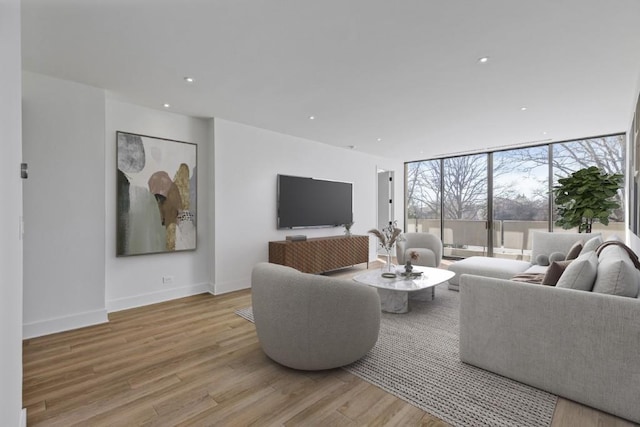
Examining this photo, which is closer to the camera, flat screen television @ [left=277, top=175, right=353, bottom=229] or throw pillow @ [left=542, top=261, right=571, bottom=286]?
throw pillow @ [left=542, top=261, right=571, bottom=286]

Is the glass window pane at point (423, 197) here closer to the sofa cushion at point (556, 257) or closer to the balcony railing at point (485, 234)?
the balcony railing at point (485, 234)

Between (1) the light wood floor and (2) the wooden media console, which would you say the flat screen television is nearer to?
(2) the wooden media console

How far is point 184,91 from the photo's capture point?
3221mm

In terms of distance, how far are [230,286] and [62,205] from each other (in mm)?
2118

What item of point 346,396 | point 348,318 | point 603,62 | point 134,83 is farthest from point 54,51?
point 603,62

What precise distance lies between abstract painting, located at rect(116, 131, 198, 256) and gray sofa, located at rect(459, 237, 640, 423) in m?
3.39

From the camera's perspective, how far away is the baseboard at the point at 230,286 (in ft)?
13.6

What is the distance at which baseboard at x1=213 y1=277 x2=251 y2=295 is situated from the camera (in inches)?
163

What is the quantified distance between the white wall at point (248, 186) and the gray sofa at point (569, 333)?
3.11 meters

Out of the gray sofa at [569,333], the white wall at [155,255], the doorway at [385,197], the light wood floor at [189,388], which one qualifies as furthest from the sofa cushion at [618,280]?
the doorway at [385,197]

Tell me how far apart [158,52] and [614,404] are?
3796 mm

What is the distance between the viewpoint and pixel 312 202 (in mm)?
5434

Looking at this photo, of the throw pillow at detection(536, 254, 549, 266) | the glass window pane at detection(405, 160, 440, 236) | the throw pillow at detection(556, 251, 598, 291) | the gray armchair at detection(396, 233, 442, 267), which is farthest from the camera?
the glass window pane at detection(405, 160, 440, 236)

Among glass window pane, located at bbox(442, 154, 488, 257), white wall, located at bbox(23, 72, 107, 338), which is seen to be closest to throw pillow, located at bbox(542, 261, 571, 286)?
white wall, located at bbox(23, 72, 107, 338)
